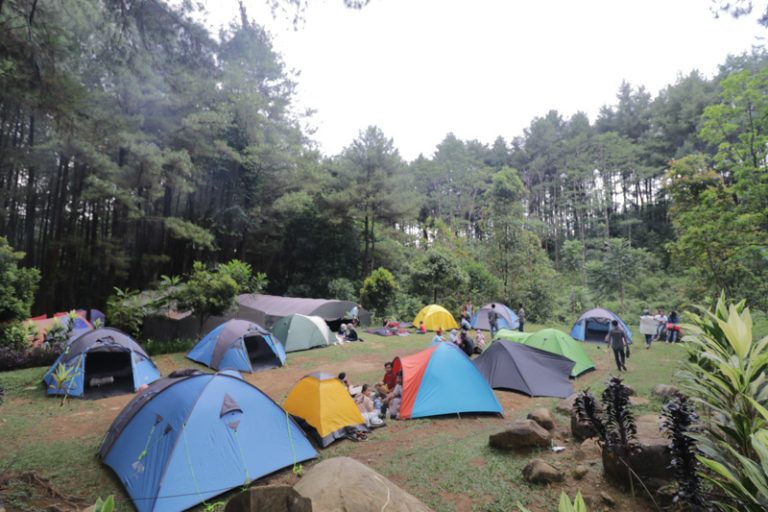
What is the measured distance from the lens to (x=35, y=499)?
12.8ft

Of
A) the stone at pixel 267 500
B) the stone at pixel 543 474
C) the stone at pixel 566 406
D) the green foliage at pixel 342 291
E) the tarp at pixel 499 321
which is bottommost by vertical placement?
the stone at pixel 566 406

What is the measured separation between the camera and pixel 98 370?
883cm

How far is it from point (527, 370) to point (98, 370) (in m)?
10.2

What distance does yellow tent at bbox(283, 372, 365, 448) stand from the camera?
5.46 meters

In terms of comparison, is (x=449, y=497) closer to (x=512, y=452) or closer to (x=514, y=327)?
(x=512, y=452)

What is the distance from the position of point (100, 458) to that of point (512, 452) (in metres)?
5.55

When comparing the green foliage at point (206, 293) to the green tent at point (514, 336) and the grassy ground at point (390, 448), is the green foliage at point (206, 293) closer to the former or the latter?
the grassy ground at point (390, 448)

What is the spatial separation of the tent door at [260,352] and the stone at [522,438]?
7426 mm

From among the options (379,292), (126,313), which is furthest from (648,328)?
(126,313)

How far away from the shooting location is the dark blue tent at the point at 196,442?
13.0 ft

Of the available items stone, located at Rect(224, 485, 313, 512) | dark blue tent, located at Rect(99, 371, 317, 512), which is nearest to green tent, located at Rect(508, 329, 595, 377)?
dark blue tent, located at Rect(99, 371, 317, 512)

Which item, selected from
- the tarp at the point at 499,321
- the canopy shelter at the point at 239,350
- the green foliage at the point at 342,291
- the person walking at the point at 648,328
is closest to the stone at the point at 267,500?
the canopy shelter at the point at 239,350

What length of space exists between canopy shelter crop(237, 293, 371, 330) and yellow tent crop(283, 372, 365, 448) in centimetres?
877

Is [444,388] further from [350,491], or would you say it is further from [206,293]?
[206,293]
